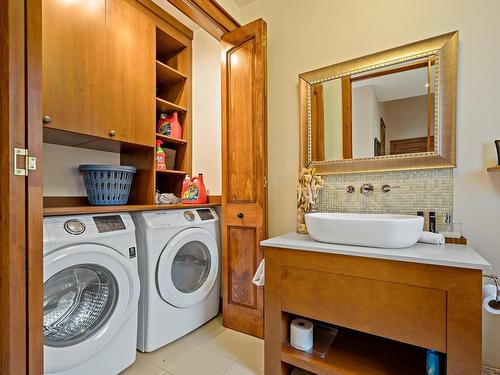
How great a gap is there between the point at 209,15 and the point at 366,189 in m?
1.53

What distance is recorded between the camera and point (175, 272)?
1743 mm

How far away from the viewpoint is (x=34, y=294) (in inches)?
39.8

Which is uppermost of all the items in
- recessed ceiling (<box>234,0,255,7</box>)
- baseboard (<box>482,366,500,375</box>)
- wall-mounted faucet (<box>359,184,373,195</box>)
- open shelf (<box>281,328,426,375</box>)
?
recessed ceiling (<box>234,0,255,7</box>)

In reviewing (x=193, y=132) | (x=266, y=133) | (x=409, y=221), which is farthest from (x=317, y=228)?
(x=193, y=132)

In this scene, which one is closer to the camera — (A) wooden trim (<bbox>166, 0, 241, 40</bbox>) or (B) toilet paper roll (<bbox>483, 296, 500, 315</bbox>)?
(B) toilet paper roll (<bbox>483, 296, 500, 315</bbox>)

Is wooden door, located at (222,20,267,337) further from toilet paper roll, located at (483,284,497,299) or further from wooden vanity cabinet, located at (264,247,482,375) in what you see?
toilet paper roll, located at (483,284,497,299)

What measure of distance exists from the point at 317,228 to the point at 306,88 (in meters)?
1.01

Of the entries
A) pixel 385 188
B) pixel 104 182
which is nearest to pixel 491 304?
pixel 385 188

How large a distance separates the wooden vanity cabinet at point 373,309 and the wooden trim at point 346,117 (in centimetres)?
75

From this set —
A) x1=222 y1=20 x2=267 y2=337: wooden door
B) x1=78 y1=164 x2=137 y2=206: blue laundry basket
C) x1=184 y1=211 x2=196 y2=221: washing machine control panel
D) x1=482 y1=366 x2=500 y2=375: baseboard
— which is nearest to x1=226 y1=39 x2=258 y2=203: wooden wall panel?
x1=222 y1=20 x2=267 y2=337: wooden door

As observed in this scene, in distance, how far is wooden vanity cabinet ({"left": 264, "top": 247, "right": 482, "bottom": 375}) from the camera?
940 millimetres

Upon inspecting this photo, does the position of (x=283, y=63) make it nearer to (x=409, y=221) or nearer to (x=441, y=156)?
(x=441, y=156)

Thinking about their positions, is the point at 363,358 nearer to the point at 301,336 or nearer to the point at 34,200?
the point at 301,336

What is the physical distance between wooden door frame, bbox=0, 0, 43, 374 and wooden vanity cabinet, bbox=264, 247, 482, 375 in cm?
101
